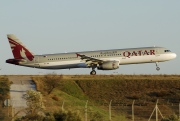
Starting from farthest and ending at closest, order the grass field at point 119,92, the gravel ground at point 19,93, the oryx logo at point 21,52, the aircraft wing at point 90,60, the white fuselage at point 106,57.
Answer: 1. the oryx logo at point 21,52
2. the aircraft wing at point 90,60
3. the white fuselage at point 106,57
4. the grass field at point 119,92
5. the gravel ground at point 19,93

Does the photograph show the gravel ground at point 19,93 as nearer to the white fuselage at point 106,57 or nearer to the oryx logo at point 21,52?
the white fuselage at point 106,57

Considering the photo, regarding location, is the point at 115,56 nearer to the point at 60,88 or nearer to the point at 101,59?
the point at 101,59

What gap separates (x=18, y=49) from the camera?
2494 inches

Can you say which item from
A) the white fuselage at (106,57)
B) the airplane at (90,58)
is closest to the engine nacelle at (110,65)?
the airplane at (90,58)

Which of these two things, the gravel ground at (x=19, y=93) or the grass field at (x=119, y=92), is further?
the grass field at (x=119, y=92)

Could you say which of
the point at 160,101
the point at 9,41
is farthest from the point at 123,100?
the point at 9,41

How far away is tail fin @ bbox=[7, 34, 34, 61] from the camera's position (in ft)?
207

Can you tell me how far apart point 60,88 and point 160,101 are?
34.5ft

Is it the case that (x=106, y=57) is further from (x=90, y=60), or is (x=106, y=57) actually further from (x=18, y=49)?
(x=18, y=49)

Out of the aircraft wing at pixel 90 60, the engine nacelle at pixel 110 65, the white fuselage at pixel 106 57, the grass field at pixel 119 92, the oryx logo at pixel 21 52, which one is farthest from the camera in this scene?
the oryx logo at pixel 21 52

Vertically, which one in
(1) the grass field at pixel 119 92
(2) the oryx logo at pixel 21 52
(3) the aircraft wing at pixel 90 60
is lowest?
(1) the grass field at pixel 119 92

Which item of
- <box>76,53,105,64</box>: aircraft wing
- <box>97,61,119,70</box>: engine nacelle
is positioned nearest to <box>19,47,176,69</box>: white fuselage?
<box>76,53,105,64</box>: aircraft wing

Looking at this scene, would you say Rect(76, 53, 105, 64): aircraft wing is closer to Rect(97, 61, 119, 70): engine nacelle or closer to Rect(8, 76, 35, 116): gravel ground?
Rect(97, 61, 119, 70): engine nacelle

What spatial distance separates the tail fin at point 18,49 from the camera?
6309 centimetres
